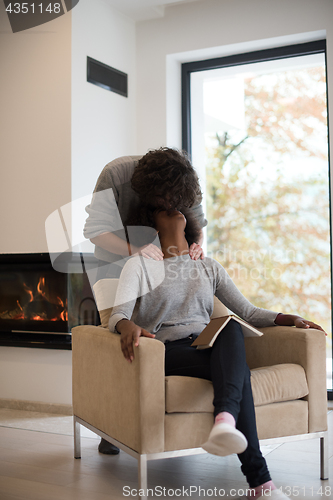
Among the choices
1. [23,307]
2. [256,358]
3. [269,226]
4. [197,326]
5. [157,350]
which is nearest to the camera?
[157,350]

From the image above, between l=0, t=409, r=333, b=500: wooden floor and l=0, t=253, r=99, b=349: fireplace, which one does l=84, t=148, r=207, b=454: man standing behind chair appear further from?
l=0, t=253, r=99, b=349: fireplace

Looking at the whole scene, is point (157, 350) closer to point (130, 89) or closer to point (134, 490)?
point (134, 490)

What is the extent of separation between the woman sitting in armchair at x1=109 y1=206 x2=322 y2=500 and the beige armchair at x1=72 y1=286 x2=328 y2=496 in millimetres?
79

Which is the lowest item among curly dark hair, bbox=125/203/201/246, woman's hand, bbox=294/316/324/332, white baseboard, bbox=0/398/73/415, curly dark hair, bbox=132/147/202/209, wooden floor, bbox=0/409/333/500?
white baseboard, bbox=0/398/73/415

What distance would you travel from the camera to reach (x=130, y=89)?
3.89m

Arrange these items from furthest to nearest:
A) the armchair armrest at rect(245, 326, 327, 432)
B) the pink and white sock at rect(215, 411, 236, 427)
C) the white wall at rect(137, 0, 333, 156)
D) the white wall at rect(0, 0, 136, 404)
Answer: the white wall at rect(137, 0, 333, 156) → the white wall at rect(0, 0, 136, 404) → the armchair armrest at rect(245, 326, 327, 432) → the pink and white sock at rect(215, 411, 236, 427)

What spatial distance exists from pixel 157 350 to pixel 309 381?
666mm

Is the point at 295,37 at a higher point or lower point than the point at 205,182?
higher

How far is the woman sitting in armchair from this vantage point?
165cm

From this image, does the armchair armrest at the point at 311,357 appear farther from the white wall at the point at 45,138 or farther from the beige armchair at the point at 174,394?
the white wall at the point at 45,138

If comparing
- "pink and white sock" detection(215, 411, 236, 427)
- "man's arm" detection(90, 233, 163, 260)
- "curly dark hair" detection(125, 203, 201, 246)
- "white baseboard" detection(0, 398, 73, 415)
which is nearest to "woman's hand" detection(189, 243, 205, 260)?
"curly dark hair" detection(125, 203, 201, 246)

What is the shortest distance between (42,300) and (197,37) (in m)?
2.20

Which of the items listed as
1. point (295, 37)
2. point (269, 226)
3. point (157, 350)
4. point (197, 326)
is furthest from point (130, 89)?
point (157, 350)

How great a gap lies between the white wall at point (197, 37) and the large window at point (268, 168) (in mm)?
131
